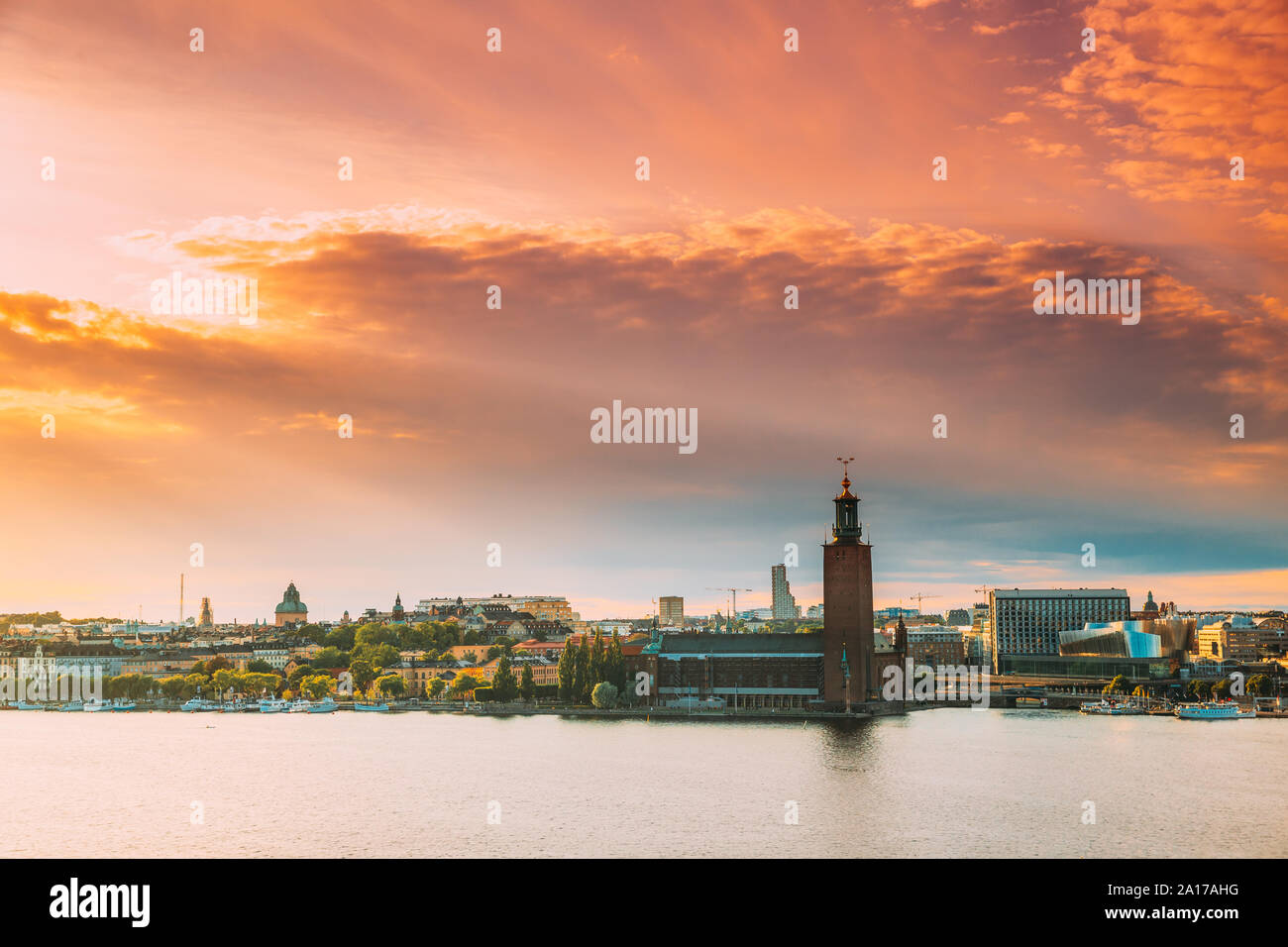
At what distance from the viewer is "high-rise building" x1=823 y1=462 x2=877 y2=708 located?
50.7 meters

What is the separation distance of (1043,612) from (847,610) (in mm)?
55305

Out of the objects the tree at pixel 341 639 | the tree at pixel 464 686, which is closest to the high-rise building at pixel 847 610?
the tree at pixel 464 686

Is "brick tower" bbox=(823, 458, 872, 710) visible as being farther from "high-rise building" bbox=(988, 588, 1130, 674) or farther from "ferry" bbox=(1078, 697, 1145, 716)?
"high-rise building" bbox=(988, 588, 1130, 674)

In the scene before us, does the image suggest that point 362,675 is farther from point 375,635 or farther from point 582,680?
point 582,680

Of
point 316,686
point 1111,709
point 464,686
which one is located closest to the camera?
point 1111,709

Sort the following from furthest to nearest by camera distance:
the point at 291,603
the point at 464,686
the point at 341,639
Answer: the point at 291,603 → the point at 341,639 → the point at 464,686

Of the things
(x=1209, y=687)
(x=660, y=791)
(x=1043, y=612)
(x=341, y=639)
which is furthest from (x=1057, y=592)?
(x=660, y=791)

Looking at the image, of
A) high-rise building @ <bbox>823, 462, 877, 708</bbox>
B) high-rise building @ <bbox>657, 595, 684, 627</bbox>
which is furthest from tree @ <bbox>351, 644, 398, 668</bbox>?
high-rise building @ <bbox>657, 595, 684, 627</bbox>

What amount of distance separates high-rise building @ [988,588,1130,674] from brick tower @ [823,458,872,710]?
167 ft

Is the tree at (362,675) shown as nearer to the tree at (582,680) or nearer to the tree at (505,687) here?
the tree at (505,687)

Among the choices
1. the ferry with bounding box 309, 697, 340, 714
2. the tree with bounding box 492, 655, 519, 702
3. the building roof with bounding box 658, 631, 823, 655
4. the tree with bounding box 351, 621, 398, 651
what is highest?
the building roof with bounding box 658, 631, 823, 655

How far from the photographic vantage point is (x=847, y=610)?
168ft

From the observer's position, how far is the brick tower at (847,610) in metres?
50.7
